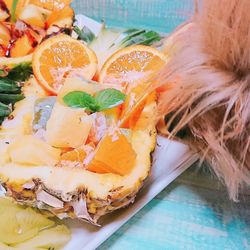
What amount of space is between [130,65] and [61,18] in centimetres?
40

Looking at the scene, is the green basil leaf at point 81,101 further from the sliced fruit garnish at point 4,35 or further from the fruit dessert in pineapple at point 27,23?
the sliced fruit garnish at point 4,35

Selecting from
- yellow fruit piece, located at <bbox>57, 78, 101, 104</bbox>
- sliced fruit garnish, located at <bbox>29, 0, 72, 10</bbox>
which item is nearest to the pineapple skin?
yellow fruit piece, located at <bbox>57, 78, 101, 104</bbox>

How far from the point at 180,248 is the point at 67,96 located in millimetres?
450

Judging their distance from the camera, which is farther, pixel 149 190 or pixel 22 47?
pixel 22 47

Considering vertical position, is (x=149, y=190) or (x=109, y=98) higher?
(x=109, y=98)

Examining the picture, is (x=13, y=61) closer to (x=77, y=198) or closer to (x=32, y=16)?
(x=32, y=16)

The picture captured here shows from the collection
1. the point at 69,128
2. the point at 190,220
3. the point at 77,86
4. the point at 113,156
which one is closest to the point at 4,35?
the point at 77,86

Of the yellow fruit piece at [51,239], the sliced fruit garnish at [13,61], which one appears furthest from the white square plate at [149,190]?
the sliced fruit garnish at [13,61]

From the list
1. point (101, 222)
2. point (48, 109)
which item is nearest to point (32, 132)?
point (48, 109)

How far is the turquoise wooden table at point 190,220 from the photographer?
3.88 feet

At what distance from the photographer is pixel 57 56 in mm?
A: 1421

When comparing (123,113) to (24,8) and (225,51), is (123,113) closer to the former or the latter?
(225,51)

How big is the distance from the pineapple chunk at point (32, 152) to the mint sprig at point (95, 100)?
0.38 feet

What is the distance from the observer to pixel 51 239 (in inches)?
44.7
